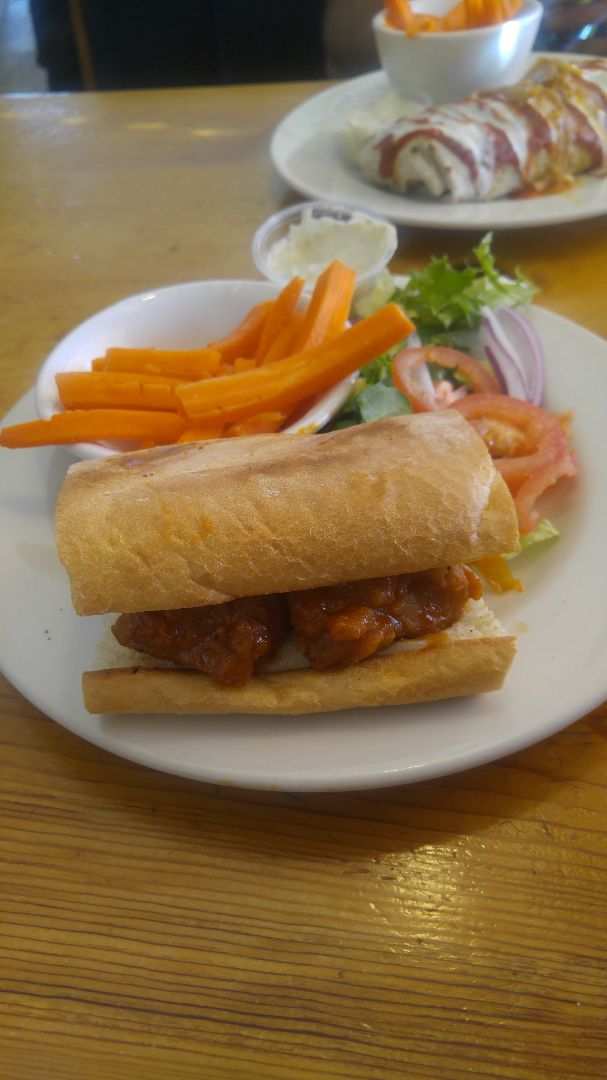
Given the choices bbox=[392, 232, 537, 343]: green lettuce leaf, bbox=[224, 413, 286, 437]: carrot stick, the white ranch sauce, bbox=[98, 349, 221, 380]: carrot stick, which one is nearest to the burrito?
the white ranch sauce

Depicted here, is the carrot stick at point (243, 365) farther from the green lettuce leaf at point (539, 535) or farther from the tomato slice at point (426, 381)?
the green lettuce leaf at point (539, 535)

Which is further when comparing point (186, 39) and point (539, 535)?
point (186, 39)

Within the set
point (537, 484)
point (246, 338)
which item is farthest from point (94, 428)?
point (537, 484)

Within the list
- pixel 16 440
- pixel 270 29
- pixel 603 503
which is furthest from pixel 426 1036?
pixel 270 29

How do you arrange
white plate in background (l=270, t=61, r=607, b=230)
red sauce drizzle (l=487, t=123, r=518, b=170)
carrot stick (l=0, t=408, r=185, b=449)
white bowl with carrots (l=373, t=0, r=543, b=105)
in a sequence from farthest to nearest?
white bowl with carrots (l=373, t=0, r=543, b=105) → red sauce drizzle (l=487, t=123, r=518, b=170) → white plate in background (l=270, t=61, r=607, b=230) → carrot stick (l=0, t=408, r=185, b=449)

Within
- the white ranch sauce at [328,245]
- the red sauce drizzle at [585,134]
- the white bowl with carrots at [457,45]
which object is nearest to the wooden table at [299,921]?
the white ranch sauce at [328,245]

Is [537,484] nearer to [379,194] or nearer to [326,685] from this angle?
[326,685]

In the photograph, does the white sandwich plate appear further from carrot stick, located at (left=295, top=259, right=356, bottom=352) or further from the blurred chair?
the blurred chair

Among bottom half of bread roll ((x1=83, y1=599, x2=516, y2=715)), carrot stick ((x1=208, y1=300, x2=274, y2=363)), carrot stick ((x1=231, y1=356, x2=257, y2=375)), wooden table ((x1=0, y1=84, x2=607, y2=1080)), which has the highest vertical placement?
carrot stick ((x1=208, y1=300, x2=274, y2=363))
